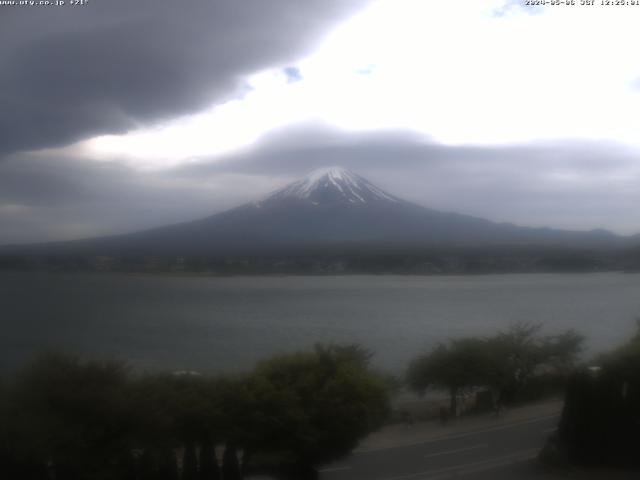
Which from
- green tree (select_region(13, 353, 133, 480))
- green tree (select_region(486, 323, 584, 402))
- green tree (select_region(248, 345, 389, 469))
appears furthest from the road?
green tree (select_region(13, 353, 133, 480))

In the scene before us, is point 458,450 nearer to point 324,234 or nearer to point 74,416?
point 74,416

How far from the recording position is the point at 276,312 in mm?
15328

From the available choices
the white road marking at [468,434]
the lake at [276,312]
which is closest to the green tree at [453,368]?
the lake at [276,312]

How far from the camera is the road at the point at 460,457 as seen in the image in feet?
26.4

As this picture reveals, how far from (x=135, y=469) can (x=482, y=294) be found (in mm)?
13390

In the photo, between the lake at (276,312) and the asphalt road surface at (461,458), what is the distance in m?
1.99

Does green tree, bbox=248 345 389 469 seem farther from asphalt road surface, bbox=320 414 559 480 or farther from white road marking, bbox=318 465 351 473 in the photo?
asphalt road surface, bbox=320 414 559 480

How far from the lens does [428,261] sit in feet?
60.3

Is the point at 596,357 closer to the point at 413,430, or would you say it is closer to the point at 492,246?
the point at 413,430

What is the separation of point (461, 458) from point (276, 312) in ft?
24.6

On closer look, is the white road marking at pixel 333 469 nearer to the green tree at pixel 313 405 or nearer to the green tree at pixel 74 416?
the green tree at pixel 313 405

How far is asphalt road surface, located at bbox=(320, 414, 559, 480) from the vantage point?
8047mm

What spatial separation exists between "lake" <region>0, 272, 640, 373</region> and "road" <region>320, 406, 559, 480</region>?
1983mm

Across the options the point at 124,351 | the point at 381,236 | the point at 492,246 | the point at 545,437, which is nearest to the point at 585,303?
the point at 492,246
